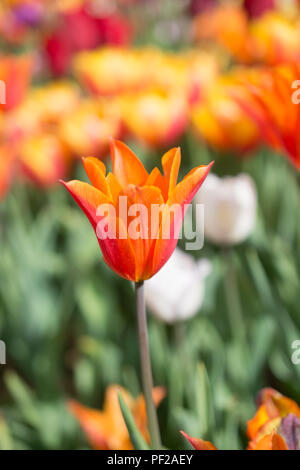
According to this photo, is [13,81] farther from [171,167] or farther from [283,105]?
[171,167]

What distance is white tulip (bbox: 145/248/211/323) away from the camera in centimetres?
58

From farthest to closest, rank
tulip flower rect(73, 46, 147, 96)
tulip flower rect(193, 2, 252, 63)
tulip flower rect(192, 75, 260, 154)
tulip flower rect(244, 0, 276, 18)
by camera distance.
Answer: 1. tulip flower rect(193, 2, 252, 63)
2. tulip flower rect(244, 0, 276, 18)
3. tulip flower rect(73, 46, 147, 96)
4. tulip flower rect(192, 75, 260, 154)

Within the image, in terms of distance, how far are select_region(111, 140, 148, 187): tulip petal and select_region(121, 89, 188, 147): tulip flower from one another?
0.53 m

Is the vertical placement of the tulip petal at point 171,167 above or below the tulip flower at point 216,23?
below

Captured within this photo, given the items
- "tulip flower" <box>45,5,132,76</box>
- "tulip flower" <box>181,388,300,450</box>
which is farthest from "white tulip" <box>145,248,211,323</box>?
"tulip flower" <box>45,5,132,76</box>

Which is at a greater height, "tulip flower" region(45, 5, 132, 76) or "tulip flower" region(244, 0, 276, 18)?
"tulip flower" region(244, 0, 276, 18)

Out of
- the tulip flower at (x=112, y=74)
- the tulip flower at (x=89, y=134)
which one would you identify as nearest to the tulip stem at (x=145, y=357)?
the tulip flower at (x=89, y=134)

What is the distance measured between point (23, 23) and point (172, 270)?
1343mm

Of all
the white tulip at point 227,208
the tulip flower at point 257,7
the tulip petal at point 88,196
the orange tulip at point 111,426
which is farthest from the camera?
the tulip flower at point 257,7

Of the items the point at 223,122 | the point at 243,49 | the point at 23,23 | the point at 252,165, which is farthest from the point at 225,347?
the point at 23,23

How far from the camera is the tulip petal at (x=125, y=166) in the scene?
34cm

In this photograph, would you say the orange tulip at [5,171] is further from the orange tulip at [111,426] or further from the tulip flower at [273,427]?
the tulip flower at [273,427]

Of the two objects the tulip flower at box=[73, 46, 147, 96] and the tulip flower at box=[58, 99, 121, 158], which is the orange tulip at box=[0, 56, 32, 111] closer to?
the tulip flower at box=[58, 99, 121, 158]
